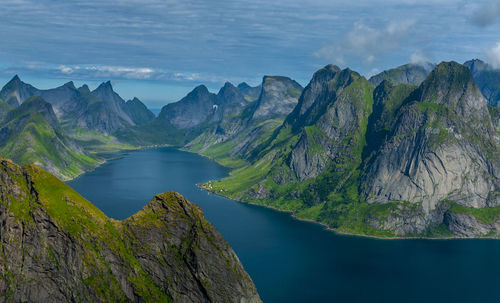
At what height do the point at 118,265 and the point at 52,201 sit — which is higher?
the point at 52,201

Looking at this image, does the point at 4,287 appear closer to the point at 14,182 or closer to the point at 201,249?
the point at 14,182

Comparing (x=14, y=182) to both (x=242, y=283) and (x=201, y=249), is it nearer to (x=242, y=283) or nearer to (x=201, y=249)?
(x=201, y=249)

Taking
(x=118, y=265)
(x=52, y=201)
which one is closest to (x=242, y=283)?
(x=118, y=265)

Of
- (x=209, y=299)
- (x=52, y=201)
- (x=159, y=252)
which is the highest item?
(x=52, y=201)

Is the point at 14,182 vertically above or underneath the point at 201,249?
above

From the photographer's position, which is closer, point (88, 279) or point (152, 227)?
point (88, 279)

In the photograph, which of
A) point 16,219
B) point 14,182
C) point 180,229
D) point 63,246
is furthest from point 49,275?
point 180,229
